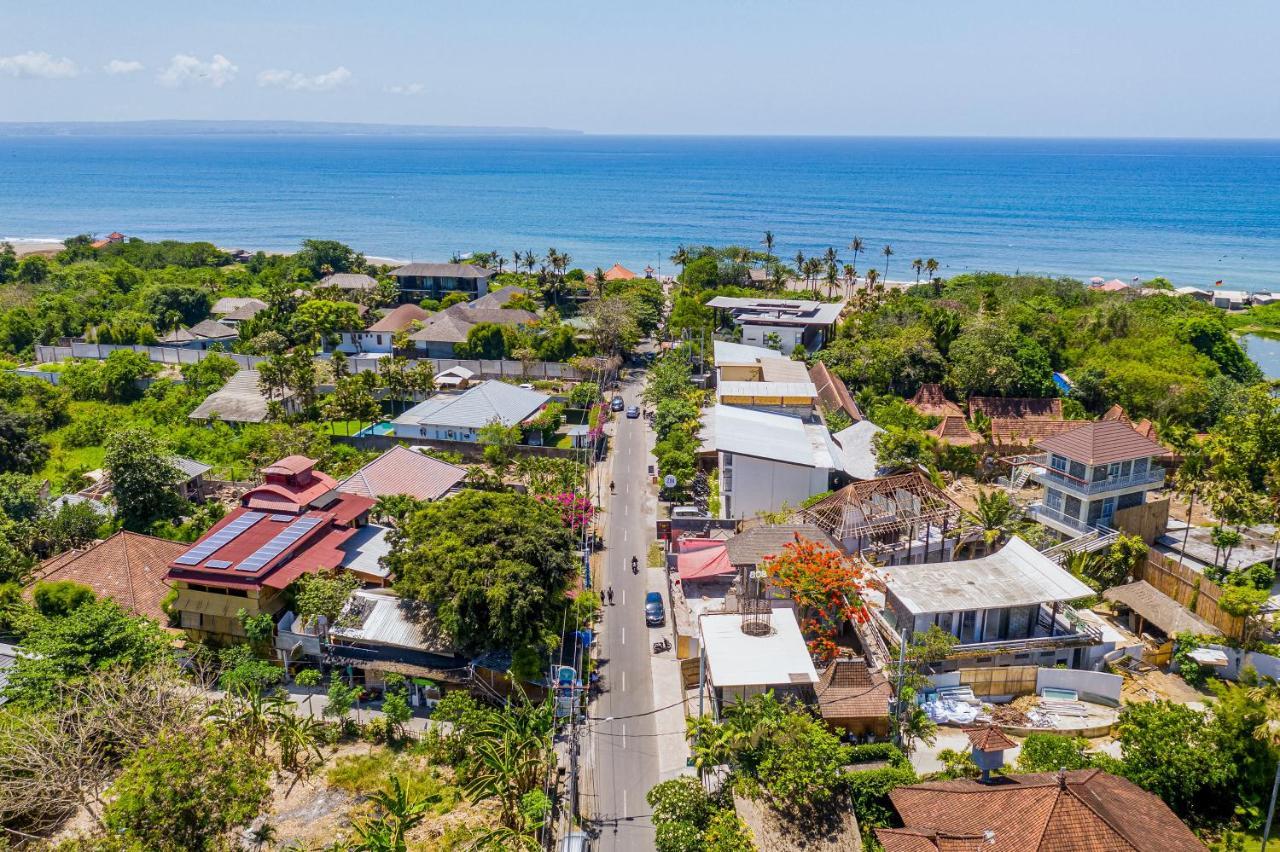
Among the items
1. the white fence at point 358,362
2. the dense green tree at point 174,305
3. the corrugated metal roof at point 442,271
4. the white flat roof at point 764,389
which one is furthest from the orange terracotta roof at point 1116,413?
the dense green tree at point 174,305

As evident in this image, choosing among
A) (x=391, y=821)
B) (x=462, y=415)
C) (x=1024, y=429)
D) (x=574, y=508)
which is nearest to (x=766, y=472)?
(x=574, y=508)

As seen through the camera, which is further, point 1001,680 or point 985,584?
point 985,584

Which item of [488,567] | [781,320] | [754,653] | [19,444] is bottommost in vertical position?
[754,653]

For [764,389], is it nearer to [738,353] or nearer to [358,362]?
[738,353]

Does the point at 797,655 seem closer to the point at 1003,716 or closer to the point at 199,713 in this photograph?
the point at 1003,716

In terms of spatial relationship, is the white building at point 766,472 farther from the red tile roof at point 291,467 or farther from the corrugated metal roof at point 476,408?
the red tile roof at point 291,467

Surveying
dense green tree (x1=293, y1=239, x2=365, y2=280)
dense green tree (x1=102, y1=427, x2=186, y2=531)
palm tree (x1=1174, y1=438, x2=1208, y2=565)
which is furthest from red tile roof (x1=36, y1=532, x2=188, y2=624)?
dense green tree (x1=293, y1=239, x2=365, y2=280)
